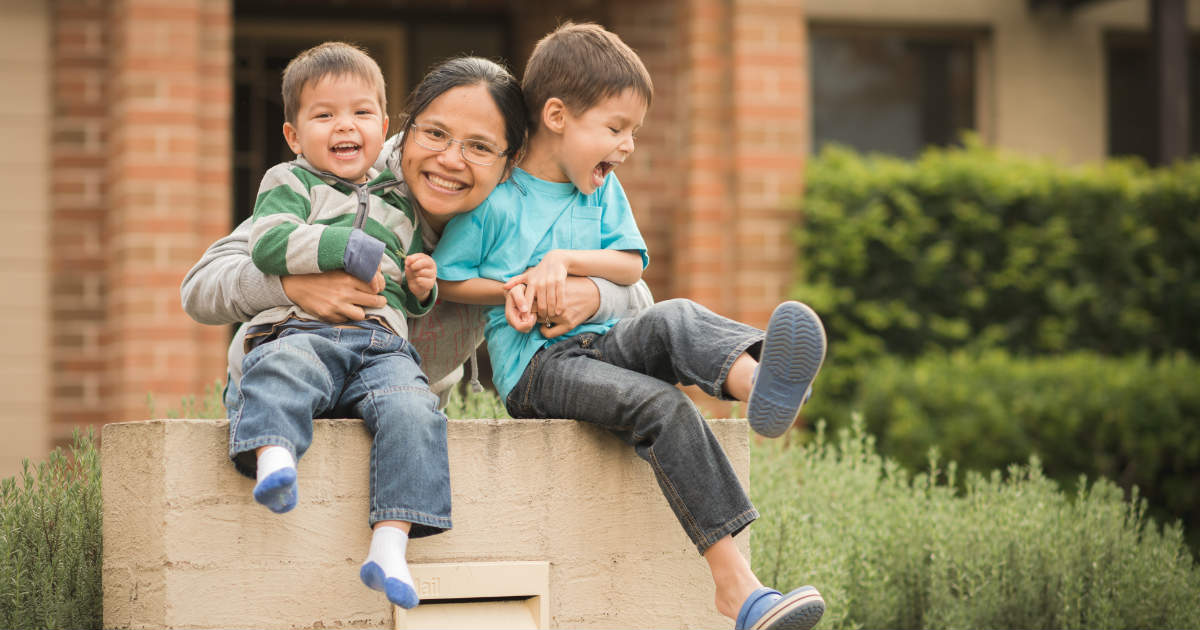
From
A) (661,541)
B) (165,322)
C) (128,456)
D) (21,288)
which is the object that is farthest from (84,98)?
(661,541)

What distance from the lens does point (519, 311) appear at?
2.99m

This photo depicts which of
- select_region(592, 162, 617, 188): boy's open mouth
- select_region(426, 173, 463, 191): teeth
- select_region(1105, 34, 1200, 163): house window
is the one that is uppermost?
select_region(1105, 34, 1200, 163): house window

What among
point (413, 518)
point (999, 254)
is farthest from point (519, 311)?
point (999, 254)

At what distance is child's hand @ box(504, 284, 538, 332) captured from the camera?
9.75ft

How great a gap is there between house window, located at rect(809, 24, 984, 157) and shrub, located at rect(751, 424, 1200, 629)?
435cm

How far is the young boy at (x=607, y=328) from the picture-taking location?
2.79 meters

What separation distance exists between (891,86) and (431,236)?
5778 millimetres

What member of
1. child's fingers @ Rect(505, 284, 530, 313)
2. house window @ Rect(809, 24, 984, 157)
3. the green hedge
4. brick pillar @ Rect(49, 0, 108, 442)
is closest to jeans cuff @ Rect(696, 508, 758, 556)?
child's fingers @ Rect(505, 284, 530, 313)

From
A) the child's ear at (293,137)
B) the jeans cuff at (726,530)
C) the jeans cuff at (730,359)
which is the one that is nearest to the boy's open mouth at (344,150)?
the child's ear at (293,137)

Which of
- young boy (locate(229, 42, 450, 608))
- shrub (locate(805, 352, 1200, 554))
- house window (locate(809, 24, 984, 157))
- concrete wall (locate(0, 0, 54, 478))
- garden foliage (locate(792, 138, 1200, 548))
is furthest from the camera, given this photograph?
house window (locate(809, 24, 984, 157))

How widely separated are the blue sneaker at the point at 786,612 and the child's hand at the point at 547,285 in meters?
0.82

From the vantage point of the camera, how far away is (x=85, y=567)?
3256 mm

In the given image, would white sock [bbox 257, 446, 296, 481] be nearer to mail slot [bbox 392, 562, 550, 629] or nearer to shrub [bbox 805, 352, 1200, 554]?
mail slot [bbox 392, 562, 550, 629]

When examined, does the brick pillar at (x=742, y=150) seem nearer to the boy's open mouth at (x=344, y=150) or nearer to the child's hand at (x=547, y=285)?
the child's hand at (x=547, y=285)
